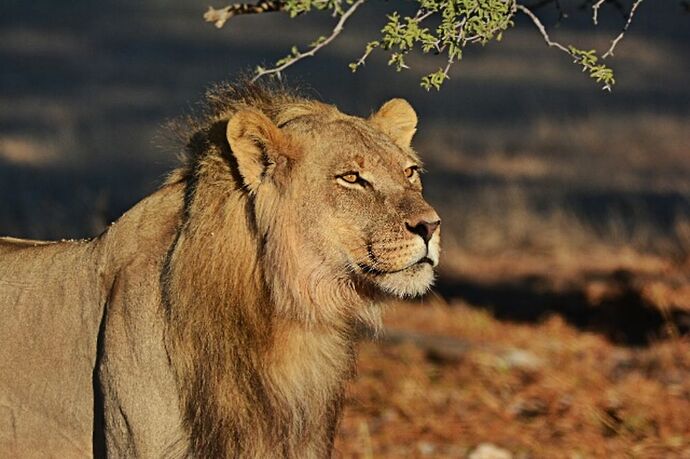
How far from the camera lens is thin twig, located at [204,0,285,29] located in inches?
→ 216

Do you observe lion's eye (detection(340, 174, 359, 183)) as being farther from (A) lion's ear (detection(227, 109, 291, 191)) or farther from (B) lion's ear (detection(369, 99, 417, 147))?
(B) lion's ear (detection(369, 99, 417, 147))

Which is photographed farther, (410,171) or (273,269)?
(410,171)

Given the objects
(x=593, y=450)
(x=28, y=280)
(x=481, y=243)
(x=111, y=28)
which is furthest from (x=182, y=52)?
(x=28, y=280)

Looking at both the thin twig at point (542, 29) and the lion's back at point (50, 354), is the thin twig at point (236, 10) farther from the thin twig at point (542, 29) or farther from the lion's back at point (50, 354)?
the lion's back at point (50, 354)

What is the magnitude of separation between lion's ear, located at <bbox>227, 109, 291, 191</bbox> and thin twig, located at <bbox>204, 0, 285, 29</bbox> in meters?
0.32

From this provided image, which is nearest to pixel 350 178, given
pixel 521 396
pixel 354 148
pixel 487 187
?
pixel 354 148

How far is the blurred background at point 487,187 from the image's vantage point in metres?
9.11

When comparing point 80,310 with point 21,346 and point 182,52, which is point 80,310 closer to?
point 21,346

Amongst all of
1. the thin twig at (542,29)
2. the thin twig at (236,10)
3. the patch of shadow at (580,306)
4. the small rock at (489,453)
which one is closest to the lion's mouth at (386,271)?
the thin twig at (542,29)

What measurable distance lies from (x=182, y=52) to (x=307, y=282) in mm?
22293

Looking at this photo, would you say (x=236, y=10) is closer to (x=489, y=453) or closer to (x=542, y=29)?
(x=542, y=29)

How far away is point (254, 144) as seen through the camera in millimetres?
5586

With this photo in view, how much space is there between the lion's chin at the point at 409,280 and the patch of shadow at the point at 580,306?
4999 millimetres

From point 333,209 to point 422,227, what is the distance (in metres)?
0.33
